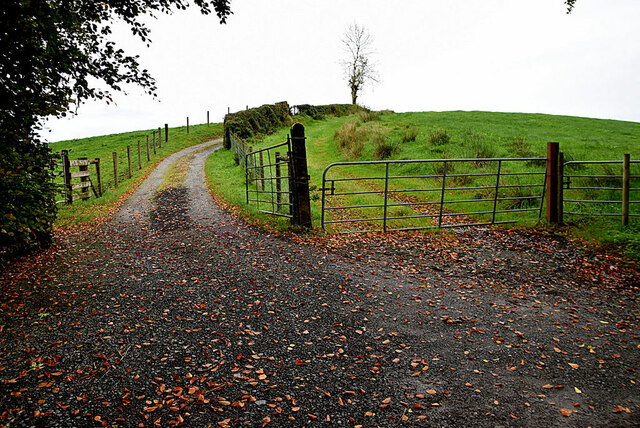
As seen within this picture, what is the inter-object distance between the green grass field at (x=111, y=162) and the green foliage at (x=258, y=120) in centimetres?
541

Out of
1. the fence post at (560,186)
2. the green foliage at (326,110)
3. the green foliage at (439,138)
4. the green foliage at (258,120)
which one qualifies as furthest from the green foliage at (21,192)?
the green foliage at (326,110)

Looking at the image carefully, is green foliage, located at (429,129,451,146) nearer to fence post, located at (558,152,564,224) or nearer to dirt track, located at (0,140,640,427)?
fence post, located at (558,152,564,224)

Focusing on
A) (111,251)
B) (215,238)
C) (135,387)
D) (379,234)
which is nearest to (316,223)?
(379,234)

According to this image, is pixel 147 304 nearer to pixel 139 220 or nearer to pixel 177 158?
pixel 139 220

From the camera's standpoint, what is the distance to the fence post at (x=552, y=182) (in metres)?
9.11

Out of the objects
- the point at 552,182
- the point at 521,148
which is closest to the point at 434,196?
the point at 552,182

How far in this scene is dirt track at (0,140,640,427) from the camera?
3195 mm

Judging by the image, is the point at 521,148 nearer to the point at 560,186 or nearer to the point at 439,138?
the point at 439,138

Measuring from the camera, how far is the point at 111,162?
2506cm

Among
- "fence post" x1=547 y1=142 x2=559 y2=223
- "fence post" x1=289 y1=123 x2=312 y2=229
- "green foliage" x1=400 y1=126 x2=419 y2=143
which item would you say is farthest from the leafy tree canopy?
"green foliage" x1=400 y1=126 x2=419 y2=143

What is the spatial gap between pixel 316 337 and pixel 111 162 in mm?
25711

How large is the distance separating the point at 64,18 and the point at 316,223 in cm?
615

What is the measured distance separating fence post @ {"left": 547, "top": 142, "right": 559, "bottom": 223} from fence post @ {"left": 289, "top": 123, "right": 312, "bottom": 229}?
6.12 meters

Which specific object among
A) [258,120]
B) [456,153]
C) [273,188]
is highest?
[258,120]
